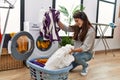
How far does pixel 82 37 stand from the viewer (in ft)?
9.57

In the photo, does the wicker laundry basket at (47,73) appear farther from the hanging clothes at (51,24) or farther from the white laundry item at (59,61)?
the hanging clothes at (51,24)

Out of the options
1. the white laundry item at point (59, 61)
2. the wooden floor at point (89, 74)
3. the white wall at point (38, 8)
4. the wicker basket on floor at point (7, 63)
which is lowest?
the wooden floor at point (89, 74)

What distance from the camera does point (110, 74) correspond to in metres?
3.13

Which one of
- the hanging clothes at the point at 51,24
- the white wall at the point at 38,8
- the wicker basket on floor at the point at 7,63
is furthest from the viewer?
the white wall at the point at 38,8

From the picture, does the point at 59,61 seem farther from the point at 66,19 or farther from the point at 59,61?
the point at 66,19

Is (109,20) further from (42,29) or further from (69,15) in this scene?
(42,29)

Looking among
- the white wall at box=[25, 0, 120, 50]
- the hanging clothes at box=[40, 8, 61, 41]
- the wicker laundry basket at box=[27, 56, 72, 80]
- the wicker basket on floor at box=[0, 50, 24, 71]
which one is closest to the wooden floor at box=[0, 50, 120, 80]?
the wicker basket on floor at box=[0, 50, 24, 71]

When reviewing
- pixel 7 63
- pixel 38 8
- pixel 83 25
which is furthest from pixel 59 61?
pixel 38 8

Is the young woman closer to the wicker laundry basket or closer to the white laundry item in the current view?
the white laundry item

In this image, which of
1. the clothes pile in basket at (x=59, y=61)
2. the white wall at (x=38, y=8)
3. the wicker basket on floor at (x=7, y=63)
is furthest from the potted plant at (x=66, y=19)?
the clothes pile in basket at (x=59, y=61)

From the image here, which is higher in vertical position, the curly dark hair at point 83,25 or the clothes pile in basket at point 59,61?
the curly dark hair at point 83,25

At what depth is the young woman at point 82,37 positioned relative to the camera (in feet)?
9.36

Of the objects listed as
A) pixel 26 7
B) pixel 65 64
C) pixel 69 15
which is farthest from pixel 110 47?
pixel 65 64

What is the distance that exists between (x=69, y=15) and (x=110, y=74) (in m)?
1.74
